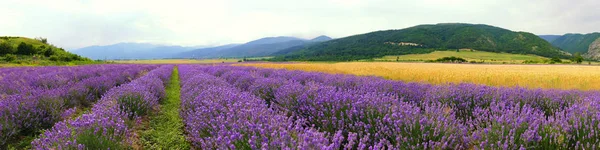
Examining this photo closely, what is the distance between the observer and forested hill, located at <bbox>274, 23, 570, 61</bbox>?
309ft

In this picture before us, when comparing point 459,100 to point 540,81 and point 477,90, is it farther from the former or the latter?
point 540,81

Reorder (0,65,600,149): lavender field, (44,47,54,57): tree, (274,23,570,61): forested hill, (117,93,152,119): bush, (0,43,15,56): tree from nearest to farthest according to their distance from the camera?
(0,65,600,149): lavender field
(117,93,152,119): bush
(0,43,15,56): tree
(44,47,54,57): tree
(274,23,570,61): forested hill

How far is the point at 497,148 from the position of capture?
6.25 ft

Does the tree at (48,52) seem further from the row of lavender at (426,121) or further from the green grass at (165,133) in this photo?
the row of lavender at (426,121)

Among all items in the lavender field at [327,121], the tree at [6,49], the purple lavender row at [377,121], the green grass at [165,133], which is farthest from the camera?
the tree at [6,49]

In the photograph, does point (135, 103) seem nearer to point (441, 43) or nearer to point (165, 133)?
point (165, 133)

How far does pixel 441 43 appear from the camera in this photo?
108m

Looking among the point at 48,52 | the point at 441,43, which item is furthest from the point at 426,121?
the point at 441,43

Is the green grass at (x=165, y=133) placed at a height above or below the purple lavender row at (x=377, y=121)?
below

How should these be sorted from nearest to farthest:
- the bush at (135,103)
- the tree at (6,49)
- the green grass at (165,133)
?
the green grass at (165,133), the bush at (135,103), the tree at (6,49)

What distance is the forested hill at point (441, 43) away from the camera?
9406 centimetres

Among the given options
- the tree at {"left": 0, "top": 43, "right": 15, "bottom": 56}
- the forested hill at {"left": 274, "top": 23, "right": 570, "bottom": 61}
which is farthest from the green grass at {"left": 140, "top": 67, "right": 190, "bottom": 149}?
the forested hill at {"left": 274, "top": 23, "right": 570, "bottom": 61}

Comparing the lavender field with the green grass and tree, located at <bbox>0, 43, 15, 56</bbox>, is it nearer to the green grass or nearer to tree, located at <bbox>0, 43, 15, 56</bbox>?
the green grass

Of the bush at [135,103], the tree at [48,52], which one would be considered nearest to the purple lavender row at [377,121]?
the bush at [135,103]
